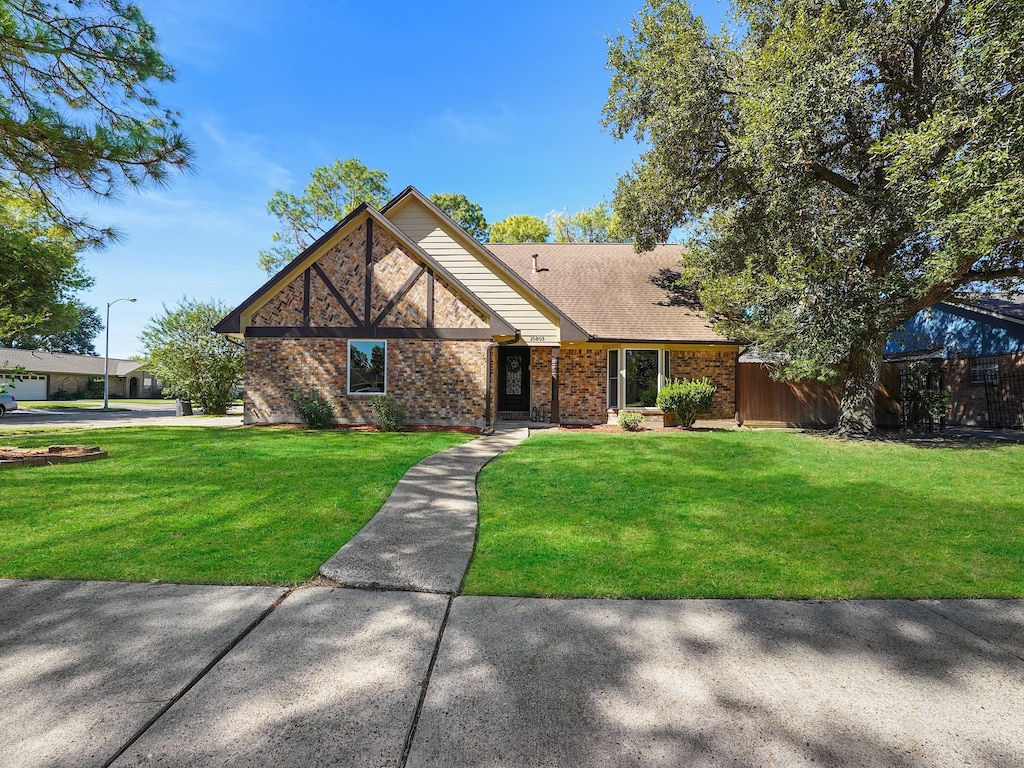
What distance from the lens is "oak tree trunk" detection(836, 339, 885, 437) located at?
1229 centimetres

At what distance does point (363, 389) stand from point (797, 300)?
38.1 ft

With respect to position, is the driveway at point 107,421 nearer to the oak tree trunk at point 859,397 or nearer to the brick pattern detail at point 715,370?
the brick pattern detail at point 715,370

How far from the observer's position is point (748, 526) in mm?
4926

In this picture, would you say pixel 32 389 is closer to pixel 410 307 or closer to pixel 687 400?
pixel 410 307

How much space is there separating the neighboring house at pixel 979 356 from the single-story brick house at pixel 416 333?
914 centimetres

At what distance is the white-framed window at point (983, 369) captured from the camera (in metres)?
16.0

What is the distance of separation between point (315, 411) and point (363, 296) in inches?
137

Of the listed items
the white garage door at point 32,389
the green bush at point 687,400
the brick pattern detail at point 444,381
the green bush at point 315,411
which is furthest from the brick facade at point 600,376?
the white garage door at point 32,389

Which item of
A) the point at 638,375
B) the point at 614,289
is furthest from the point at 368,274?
the point at 614,289

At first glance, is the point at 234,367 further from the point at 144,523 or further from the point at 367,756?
the point at 367,756

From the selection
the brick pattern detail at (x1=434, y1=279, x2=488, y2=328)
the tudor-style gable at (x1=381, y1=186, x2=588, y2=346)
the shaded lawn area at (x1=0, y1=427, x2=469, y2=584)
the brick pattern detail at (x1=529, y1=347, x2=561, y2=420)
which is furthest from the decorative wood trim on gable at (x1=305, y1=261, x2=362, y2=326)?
the brick pattern detail at (x1=529, y1=347, x2=561, y2=420)

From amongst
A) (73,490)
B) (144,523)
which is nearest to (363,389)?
(73,490)

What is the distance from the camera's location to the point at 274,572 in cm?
366

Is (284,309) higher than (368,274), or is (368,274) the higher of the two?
(368,274)
